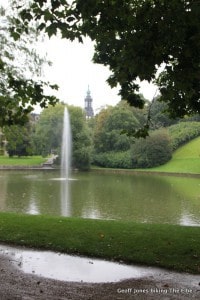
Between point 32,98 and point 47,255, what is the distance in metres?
3.50

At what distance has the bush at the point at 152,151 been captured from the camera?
61500mm

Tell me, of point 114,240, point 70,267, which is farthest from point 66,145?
point 70,267

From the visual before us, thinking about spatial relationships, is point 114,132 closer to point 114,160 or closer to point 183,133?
point 114,160

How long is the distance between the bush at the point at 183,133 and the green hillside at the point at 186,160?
0.92 metres

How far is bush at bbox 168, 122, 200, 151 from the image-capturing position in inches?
2739

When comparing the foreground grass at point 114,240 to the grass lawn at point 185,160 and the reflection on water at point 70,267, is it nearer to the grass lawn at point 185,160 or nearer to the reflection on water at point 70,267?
the reflection on water at point 70,267

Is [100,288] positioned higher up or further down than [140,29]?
further down

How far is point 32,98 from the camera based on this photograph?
19.7ft

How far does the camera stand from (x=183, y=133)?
70.7m

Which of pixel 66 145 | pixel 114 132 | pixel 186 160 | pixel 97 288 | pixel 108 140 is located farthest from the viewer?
pixel 108 140

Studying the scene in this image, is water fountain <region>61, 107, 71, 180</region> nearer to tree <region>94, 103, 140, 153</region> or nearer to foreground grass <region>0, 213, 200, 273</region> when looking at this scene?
tree <region>94, 103, 140, 153</region>

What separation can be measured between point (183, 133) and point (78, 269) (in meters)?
65.9

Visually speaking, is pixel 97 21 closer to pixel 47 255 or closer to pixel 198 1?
pixel 198 1

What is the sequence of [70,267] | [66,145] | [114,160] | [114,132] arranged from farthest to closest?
[114,132], [114,160], [66,145], [70,267]
